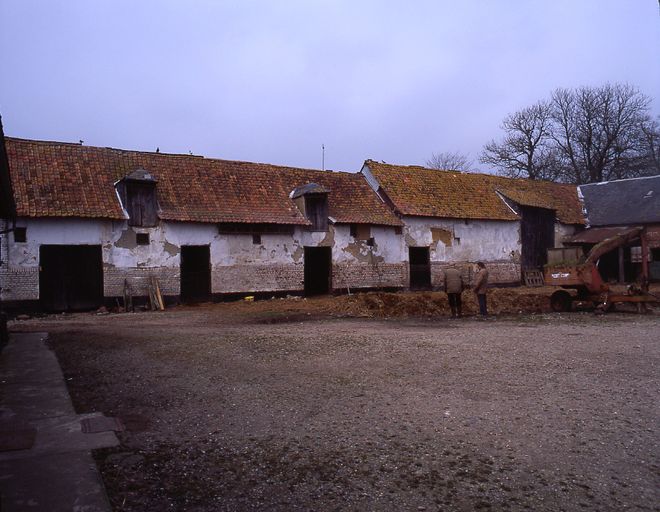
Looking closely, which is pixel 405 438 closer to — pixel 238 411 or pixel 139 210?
pixel 238 411

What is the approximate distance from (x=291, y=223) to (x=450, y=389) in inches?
581

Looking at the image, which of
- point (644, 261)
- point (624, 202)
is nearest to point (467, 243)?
point (644, 261)

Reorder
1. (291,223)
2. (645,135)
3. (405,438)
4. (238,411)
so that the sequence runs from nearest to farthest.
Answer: (405,438) < (238,411) < (291,223) < (645,135)

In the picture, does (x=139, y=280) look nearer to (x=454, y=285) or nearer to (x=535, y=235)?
(x=454, y=285)

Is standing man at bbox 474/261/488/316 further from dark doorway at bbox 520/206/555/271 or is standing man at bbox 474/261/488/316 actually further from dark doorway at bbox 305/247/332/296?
dark doorway at bbox 520/206/555/271

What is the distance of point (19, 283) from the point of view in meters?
16.2

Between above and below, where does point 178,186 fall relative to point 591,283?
above

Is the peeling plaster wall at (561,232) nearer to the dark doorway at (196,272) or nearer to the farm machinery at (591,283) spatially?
the farm machinery at (591,283)

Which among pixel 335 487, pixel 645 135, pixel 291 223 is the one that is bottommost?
pixel 335 487

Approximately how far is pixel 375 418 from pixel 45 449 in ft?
9.68

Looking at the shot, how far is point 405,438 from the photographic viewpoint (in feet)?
15.5

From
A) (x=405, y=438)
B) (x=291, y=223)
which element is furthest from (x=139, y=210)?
(x=405, y=438)

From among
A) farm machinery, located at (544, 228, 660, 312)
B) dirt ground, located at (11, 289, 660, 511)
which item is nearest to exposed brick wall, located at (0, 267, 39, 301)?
dirt ground, located at (11, 289, 660, 511)

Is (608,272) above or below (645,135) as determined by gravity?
below
